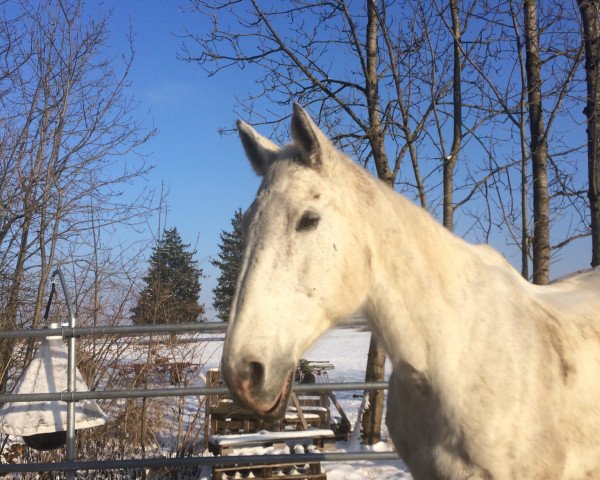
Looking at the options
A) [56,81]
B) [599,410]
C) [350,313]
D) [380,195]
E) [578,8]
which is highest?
[56,81]

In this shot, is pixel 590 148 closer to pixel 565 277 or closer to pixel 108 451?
pixel 565 277

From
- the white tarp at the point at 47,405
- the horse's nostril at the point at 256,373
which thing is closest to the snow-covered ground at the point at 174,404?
the white tarp at the point at 47,405

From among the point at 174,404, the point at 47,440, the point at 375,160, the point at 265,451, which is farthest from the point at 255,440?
the point at 375,160

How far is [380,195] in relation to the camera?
2211mm

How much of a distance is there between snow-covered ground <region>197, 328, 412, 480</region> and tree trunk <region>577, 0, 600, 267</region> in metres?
2.93

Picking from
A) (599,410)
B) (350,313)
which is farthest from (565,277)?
(350,313)

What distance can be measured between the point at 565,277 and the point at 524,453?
1.53m

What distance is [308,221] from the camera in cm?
196

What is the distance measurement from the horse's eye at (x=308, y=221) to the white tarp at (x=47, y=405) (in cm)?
311

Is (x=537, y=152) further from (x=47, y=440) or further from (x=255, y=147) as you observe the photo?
(x=47, y=440)

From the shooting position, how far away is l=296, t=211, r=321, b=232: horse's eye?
1.94 m

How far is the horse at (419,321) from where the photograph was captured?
6.09ft

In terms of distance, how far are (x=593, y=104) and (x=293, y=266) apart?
5.14 metres

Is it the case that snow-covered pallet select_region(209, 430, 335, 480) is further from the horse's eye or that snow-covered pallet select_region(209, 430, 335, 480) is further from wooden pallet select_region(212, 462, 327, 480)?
the horse's eye
